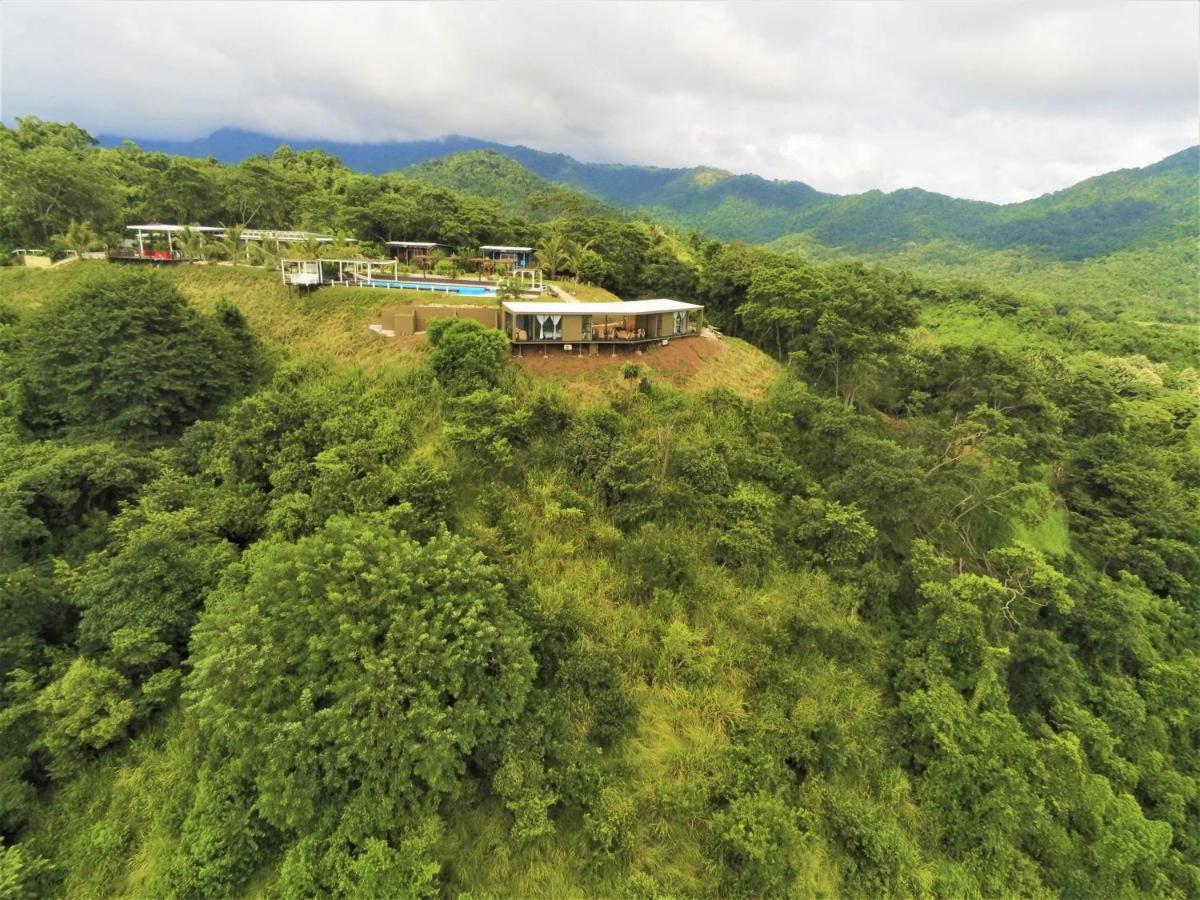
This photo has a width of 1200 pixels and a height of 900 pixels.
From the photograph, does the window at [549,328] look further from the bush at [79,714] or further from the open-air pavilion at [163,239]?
the open-air pavilion at [163,239]

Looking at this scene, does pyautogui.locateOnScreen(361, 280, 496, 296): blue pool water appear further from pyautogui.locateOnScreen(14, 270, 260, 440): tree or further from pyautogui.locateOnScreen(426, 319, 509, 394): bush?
pyautogui.locateOnScreen(14, 270, 260, 440): tree

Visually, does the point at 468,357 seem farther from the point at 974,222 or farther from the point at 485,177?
the point at 974,222

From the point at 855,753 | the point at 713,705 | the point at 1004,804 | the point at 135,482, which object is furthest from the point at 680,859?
the point at 135,482

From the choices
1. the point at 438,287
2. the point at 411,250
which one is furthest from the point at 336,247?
Answer: the point at 411,250

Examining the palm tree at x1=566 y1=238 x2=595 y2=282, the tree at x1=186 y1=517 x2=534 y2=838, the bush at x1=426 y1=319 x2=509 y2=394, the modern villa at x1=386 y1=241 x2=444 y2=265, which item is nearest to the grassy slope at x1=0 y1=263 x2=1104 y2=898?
the tree at x1=186 y1=517 x2=534 y2=838

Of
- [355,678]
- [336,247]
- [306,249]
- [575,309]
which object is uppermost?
[336,247]
